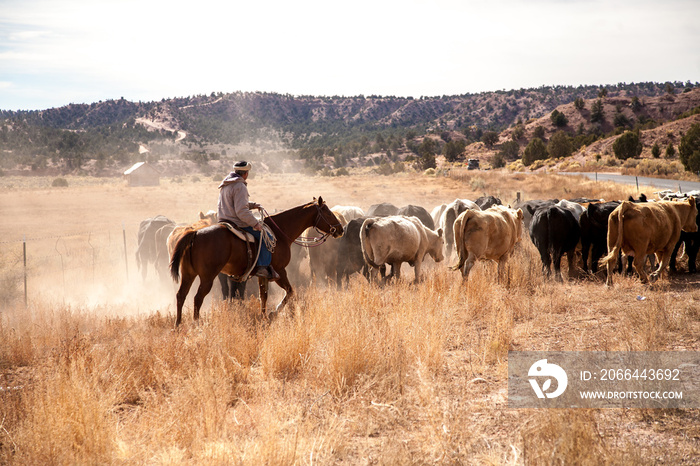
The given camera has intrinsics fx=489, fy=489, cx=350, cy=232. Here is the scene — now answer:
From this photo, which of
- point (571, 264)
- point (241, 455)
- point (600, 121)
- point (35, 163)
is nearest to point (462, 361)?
point (241, 455)

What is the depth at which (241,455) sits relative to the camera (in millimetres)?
3668

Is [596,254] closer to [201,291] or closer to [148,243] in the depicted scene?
[201,291]

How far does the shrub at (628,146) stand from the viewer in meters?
55.9

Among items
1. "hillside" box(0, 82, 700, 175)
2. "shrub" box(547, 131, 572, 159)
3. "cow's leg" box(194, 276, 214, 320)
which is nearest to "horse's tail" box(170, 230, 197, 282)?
"cow's leg" box(194, 276, 214, 320)

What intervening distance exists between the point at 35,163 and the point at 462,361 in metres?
73.1

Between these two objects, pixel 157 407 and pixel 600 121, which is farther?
pixel 600 121

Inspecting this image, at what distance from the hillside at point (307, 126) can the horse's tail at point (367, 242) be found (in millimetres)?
57349

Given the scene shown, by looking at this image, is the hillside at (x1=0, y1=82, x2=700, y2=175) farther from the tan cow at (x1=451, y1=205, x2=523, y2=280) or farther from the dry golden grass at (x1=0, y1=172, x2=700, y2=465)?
the dry golden grass at (x1=0, y1=172, x2=700, y2=465)

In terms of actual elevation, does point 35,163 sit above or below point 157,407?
above

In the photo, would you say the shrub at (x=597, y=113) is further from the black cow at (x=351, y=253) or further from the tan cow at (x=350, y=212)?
the black cow at (x=351, y=253)

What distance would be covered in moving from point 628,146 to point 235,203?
5977cm

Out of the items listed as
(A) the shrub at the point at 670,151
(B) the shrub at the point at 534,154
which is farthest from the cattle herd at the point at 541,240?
(B) the shrub at the point at 534,154

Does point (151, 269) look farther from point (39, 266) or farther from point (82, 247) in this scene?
point (82, 247)

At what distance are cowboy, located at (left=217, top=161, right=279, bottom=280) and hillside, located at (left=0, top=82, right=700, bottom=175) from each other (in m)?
59.7
